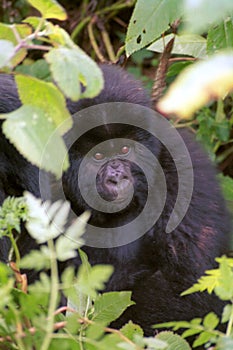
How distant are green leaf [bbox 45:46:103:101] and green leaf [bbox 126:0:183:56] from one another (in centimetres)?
73

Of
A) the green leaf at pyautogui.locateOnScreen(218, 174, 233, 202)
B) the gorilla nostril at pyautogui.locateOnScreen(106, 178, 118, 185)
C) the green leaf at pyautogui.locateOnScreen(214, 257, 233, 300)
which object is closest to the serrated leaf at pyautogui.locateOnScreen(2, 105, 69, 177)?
the green leaf at pyautogui.locateOnScreen(214, 257, 233, 300)

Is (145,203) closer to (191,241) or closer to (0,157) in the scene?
(191,241)

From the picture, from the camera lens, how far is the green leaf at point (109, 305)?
1.14 metres

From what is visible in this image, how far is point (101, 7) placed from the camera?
3.90m

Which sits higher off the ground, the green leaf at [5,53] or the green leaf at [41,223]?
the green leaf at [5,53]

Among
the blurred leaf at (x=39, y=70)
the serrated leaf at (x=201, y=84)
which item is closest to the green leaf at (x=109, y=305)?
the serrated leaf at (x=201, y=84)

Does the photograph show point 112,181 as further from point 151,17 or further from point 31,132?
point 31,132

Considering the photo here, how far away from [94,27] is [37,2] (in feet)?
9.51

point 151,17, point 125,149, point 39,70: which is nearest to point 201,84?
point 151,17

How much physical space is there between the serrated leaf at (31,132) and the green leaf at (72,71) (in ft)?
0.15

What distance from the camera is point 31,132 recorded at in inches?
34.2

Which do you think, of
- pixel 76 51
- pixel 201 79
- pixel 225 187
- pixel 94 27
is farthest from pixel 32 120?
pixel 94 27

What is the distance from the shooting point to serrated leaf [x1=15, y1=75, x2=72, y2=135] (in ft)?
2.98

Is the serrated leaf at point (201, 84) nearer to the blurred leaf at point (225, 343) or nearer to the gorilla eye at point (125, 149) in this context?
the blurred leaf at point (225, 343)
